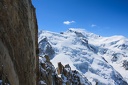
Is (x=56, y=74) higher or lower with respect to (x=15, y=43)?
higher

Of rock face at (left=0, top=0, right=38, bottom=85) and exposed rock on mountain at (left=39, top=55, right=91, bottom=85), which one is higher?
exposed rock on mountain at (left=39, top=55, right=91, bottom=85)

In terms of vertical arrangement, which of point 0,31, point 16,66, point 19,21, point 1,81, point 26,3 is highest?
point 26,3

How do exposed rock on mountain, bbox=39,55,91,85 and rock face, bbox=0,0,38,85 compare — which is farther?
exposed rock on mountain, bbox=39,55,91,85

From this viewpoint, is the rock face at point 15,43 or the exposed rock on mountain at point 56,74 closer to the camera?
the rock face at point 15,43

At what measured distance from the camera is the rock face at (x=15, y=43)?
1567 centimetres

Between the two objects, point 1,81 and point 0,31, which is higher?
point 0,31

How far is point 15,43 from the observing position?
17.7m

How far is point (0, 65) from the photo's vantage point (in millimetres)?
14352

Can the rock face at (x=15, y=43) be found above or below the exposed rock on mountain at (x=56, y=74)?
below

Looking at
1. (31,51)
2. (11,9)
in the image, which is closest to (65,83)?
(31,51)

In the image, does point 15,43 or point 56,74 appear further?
point 56,74

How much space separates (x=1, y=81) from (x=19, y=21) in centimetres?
578

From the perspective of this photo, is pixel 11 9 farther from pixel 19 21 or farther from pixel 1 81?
pixel 1 81

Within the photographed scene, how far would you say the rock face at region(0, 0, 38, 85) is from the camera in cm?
1567
